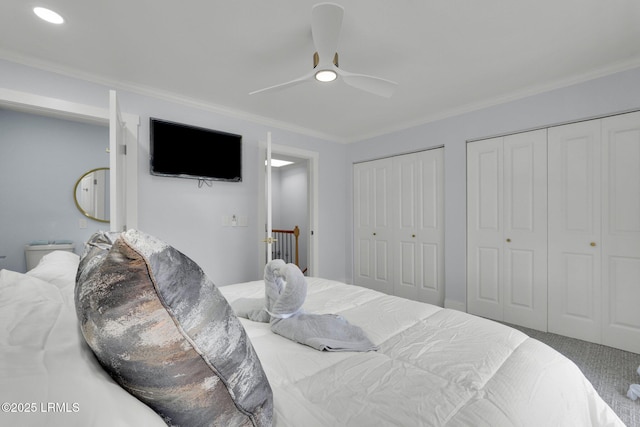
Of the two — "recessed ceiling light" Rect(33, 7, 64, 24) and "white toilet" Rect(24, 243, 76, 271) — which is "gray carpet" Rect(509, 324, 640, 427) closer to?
"recessed ceiling light" Rect(33, 7, 64, 24)

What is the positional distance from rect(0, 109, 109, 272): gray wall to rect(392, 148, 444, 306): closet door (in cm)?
411

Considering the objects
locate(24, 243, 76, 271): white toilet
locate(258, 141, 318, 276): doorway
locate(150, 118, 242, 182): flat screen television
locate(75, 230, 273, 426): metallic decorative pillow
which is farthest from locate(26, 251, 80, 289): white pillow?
locate(258, 141, 318, 276): doorway

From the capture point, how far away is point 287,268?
145 cm

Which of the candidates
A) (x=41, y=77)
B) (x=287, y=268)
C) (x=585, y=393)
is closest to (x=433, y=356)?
(x=585, y=393)

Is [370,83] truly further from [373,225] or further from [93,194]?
[93,194]

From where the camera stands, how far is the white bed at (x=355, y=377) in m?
0.44

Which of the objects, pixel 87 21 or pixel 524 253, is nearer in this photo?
pixel 87 21

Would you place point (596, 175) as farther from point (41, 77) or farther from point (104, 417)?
point (41, 77)

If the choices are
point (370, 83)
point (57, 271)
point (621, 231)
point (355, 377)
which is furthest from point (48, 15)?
point (621, 231)

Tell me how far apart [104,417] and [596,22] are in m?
3.04

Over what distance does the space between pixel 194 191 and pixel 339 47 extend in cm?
207

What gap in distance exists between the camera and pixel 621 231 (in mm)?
2488

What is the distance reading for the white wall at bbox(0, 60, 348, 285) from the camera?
2.47 metres

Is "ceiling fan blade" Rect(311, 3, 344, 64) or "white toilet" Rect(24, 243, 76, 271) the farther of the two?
"white toilet" Rect(24, 243, 76, 271)
